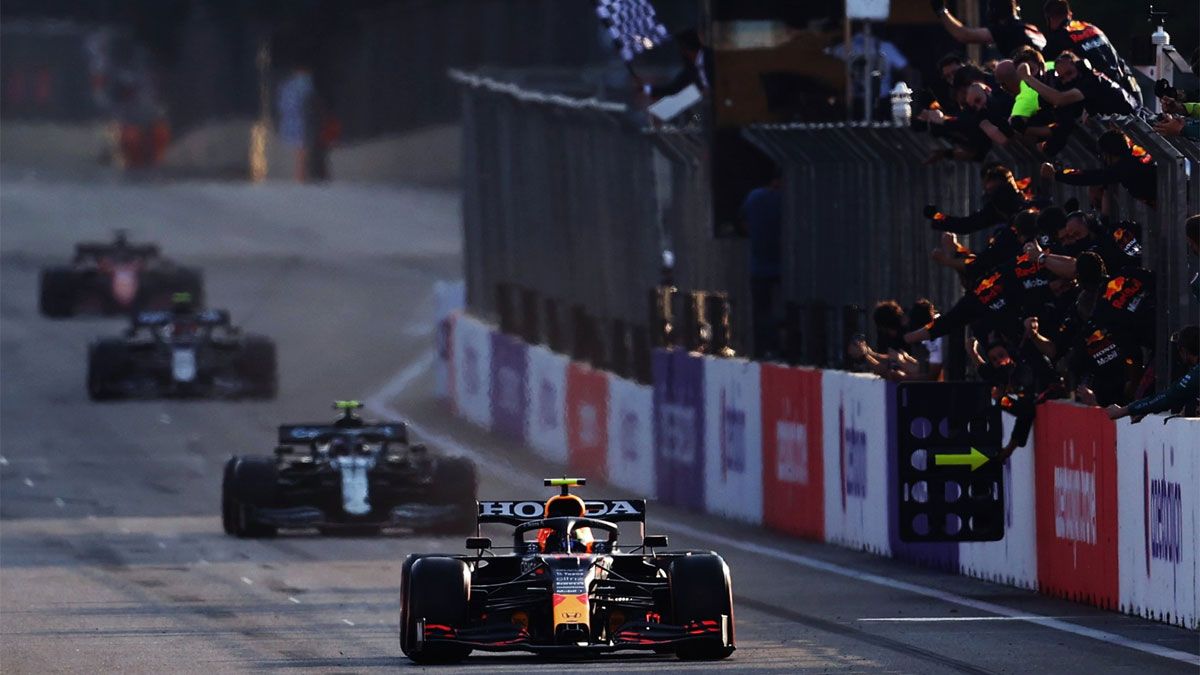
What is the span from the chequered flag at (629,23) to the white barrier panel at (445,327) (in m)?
8.68

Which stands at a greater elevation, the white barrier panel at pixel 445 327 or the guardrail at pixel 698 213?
the guardrail at pixel 698 213

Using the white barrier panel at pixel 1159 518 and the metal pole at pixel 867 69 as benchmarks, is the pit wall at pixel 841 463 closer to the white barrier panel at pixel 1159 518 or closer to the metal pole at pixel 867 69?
the white barrier panel at pixel 1159 518

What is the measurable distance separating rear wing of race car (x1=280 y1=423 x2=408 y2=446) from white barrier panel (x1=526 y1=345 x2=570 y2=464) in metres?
6.52

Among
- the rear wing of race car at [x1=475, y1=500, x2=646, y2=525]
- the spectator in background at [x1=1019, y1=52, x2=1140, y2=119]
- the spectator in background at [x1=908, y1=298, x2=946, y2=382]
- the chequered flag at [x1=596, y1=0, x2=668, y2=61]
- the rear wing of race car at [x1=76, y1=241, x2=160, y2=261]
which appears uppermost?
the chequered flag at [x1=596, y1=0, x2=668, y2=61]

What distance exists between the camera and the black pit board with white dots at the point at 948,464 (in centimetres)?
1552

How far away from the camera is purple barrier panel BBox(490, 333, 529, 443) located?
30.8m

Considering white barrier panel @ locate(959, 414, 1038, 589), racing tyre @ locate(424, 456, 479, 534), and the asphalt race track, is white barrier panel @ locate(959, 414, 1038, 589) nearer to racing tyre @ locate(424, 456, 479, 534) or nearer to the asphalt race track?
the asphalt race track

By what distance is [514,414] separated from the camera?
3112 cm

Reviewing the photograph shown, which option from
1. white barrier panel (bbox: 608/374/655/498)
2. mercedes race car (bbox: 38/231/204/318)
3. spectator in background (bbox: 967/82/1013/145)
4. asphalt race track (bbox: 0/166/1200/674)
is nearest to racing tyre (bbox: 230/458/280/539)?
asphalt race track (bbox: 0/166/1200/674)

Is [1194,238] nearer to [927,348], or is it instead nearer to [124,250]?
[927,348]

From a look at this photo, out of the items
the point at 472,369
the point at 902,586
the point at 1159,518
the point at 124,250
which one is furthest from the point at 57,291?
the point at 1159,518

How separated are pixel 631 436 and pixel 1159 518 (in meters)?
11.4

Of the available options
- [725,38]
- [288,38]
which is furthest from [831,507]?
[288,38]

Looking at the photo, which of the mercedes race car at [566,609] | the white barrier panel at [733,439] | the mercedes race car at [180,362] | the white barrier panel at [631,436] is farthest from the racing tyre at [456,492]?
the mercedes race car at [180,362]
